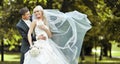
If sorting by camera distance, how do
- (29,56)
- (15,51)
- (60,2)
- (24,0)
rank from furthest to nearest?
(15,51) < (60,2) < (24,0) < (29,56)

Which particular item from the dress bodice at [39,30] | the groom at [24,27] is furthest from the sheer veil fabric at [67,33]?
the groom at [24,27]

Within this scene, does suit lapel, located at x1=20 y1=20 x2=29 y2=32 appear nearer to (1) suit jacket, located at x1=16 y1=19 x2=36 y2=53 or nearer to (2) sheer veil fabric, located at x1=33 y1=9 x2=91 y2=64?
(1) suit jacket, located at x1=16 y1=19 x2=36 y2=53

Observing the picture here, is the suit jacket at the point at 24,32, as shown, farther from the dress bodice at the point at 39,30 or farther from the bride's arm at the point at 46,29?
the bride's arm at the point at 46,29

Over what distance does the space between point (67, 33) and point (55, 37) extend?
Result: 31cm

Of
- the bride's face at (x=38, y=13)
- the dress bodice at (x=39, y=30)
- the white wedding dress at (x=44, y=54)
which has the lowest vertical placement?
the white wedding dress at (x=44, y=54)

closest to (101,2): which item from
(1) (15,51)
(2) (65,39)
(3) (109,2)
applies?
(3) (109,2)

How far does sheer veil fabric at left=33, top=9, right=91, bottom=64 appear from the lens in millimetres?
10211

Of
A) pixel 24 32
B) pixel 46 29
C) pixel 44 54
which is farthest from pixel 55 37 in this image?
pixel 24 32

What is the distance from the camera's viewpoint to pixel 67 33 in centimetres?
1031

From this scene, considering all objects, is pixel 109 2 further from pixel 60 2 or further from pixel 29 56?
pixel 29 56

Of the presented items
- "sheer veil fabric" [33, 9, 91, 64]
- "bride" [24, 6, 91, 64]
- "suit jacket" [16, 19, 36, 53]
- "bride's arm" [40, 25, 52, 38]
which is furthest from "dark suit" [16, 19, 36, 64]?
"sheer veil fabric" [33, 9, 91, 64]

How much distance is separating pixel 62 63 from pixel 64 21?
98cm

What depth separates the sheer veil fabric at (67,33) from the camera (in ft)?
33.5

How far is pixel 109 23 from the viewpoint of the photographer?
27.5m
